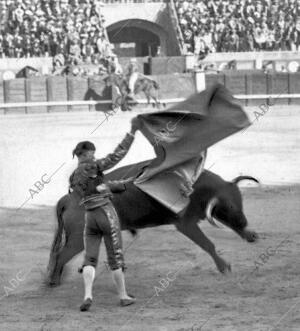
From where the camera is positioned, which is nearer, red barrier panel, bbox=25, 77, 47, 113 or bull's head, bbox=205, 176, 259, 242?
bull's head, bbox=205, 176, 259, 242

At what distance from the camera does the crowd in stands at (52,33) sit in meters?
24.6

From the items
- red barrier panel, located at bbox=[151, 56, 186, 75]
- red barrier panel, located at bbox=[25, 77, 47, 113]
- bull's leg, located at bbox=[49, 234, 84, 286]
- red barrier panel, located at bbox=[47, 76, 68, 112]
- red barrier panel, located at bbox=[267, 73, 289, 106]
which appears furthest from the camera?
red barrier panel, located at bbox=[151, 56, 186, 75]

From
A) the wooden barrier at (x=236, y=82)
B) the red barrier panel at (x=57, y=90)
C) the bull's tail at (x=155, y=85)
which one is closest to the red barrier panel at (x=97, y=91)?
the red barrier panel at (x=57, y=90)

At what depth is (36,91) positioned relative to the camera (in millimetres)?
23094

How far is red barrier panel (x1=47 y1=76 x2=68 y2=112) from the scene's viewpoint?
2311cm

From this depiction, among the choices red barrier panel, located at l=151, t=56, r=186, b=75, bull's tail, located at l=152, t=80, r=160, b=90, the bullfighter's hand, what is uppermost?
the bullfighter's hand

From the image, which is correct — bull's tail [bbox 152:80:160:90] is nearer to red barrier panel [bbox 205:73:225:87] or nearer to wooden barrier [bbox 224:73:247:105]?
red barrier panel [bbox 205:73:225:87]

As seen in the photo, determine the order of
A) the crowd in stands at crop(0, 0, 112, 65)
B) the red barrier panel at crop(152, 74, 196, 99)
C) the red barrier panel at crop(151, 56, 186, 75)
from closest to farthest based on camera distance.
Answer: the red barrier panel at crop(152, 74, 196, 99) → the crowd in stands at crop(0, 0, 112, 65) → the red barrier panel at crop(151, 56, 186, 75)

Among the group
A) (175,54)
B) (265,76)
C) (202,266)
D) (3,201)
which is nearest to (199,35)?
(175,54)

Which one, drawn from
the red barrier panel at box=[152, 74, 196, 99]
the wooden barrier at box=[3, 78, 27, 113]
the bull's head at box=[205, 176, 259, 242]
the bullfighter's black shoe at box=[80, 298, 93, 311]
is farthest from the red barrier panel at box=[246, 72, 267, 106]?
the bullfighter's black shoe at box=[80, 298, 93, 311]

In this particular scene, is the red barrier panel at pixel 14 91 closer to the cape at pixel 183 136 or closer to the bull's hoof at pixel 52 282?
the cape at pixel 183 136

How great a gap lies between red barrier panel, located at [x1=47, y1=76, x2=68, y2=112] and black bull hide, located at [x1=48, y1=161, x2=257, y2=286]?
56.4 ft

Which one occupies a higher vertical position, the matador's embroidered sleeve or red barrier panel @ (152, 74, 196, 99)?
the matador's embroidered sleeve

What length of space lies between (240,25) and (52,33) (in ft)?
19.0
